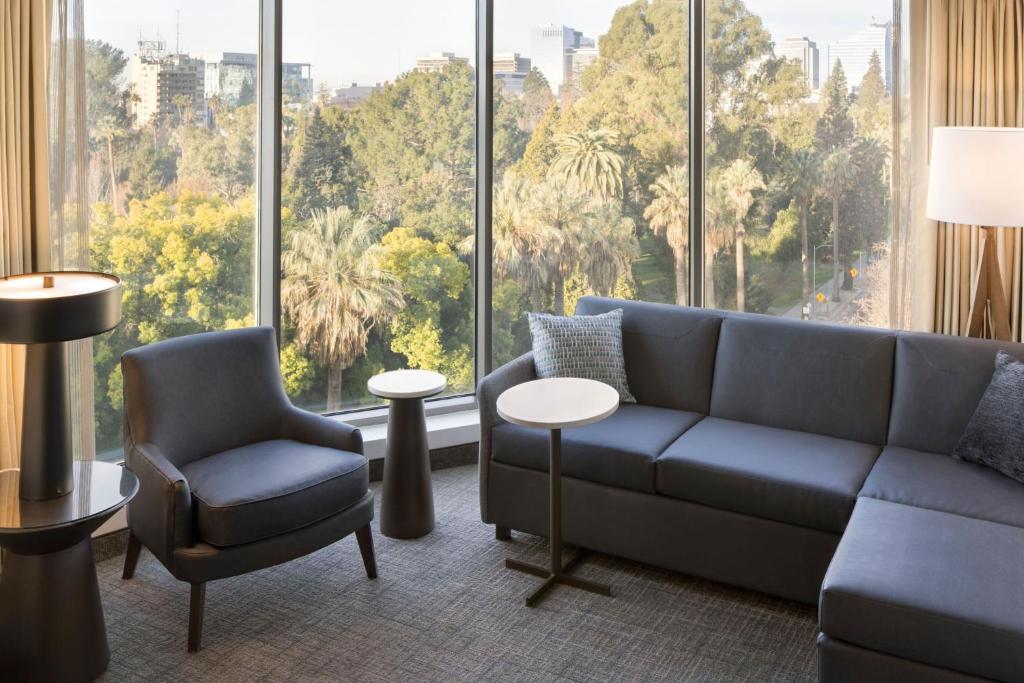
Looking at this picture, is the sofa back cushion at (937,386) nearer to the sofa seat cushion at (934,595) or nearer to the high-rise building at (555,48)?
the sofa seat cushion at (934,595)

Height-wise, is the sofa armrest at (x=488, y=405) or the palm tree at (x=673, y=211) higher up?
the palm tree at (x=673, y=211)

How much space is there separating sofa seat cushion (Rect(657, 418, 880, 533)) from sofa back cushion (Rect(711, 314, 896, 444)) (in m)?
0.10

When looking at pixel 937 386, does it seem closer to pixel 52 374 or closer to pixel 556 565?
pixel 556 565

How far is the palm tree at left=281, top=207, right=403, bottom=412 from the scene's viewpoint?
172 inches

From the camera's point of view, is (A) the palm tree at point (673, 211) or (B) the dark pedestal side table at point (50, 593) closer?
(B) the dark pedestal side table at point (50, 593)

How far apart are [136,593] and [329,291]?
159 cm

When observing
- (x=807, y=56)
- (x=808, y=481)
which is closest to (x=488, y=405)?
(x=808, y=481)

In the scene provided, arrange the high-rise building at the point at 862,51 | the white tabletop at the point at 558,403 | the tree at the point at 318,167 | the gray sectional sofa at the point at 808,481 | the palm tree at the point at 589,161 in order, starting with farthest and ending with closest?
the palm tree at the point at 589,161
the high-rise building at the point at 862,51
the tree at the point at 318,167
the white tabletop at the point at 558,403
the gray sectional sofa at the point at 808,481

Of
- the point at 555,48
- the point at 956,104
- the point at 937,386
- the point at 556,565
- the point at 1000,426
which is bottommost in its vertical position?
the point at 556,565

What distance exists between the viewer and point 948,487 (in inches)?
123

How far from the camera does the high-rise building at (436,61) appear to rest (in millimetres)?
4500

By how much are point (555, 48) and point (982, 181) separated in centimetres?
208

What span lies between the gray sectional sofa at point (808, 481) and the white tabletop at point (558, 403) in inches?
8.3

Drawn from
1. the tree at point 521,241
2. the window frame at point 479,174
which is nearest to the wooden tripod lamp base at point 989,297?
the window frame at point 479,174
